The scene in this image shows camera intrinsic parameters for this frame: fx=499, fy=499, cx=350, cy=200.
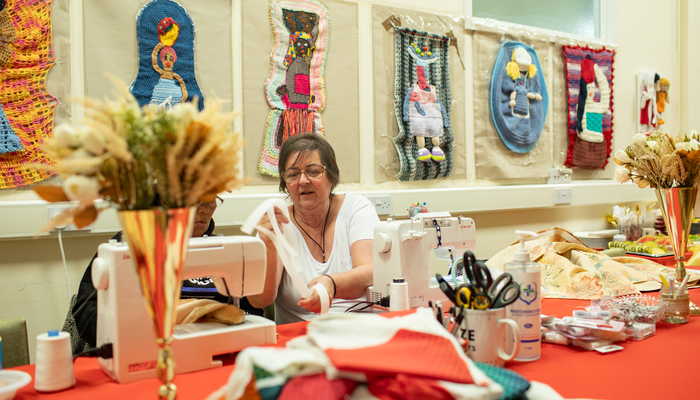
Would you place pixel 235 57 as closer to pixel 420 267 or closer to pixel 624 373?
pixel 420 267

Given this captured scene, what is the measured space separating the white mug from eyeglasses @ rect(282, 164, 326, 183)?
1.20 meters

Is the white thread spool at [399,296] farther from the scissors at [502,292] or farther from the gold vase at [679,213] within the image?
the gold vase at [679,213]

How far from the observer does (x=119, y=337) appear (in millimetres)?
1024

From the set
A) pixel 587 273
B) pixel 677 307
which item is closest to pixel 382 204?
pixel 587 273

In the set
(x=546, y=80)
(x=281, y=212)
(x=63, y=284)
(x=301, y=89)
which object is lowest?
(x=63, y=284)

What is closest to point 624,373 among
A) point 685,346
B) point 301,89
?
point 685,346

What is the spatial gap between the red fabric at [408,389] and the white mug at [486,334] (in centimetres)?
27

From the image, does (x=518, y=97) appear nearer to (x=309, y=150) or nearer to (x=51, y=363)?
(x=309, y=150)

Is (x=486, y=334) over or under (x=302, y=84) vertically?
under

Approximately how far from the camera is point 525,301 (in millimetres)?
1008

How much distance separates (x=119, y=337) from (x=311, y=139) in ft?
4.15

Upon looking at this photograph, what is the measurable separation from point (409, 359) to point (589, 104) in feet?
11.4

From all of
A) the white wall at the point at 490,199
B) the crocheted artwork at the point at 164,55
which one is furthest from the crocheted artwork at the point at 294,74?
the crocheted artwork at the point at 164,55

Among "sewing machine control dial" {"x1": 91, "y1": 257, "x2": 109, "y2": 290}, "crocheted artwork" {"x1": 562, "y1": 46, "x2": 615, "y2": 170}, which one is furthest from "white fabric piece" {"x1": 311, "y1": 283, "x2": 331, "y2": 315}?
"crocheted artwork" {"x1": 562, "y1": 46, "x2": 615, "y2": 170}
